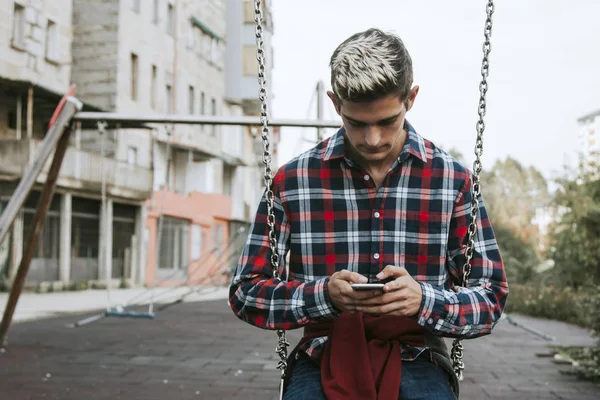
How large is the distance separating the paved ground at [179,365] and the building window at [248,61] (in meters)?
30.7

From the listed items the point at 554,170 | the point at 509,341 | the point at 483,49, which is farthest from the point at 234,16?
the point at 483,49

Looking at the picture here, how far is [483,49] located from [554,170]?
11100 millimetres

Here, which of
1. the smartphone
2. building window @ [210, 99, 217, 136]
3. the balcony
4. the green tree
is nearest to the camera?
the smartphone

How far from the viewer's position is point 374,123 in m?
2.44

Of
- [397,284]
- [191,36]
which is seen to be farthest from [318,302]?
[191,36]

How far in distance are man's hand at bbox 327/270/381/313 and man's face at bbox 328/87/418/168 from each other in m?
0.39

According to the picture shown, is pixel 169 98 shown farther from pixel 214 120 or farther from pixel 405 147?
pixel 405 147

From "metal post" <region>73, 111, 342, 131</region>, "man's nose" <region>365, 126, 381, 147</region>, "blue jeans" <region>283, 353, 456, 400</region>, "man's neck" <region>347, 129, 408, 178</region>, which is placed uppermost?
"metal post" <region>73, 111, 342, 131</region>

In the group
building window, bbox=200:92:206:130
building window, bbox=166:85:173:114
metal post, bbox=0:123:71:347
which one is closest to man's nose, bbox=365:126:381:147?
metal post, bbox=0:123:71:347

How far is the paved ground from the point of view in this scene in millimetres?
6242

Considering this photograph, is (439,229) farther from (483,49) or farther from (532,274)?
(532,274)

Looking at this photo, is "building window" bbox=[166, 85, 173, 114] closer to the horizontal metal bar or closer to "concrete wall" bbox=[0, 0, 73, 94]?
"concrete wall" bbox=[0, 0, 73, 94]

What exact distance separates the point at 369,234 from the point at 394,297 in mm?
341

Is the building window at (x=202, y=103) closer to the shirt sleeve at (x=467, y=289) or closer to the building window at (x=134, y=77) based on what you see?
the building window at (x=134, y=77)
